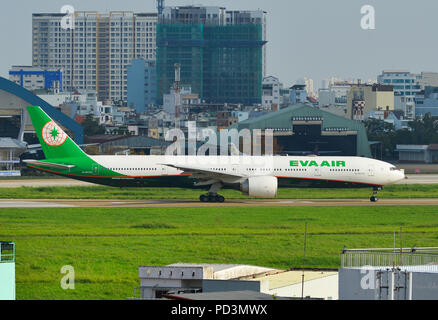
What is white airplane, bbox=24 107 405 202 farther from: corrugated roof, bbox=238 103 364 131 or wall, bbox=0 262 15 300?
corrugated roof, bbox=238 103 364 131

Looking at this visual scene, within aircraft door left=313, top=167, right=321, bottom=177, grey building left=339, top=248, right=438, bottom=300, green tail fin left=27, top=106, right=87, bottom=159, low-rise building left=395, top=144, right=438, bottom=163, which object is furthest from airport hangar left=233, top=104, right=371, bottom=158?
grey building left=339, top=248, right=438, bottom=300

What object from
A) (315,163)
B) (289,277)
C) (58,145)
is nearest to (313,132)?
(315,163)

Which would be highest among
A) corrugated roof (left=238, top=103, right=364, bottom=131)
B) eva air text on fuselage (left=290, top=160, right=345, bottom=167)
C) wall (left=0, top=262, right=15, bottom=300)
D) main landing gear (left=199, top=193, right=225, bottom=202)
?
corrugated roof (left=238, top=103, right=364, bottom=131)

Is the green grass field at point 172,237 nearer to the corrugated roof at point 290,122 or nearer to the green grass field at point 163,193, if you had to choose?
the green grass field at point 163,193

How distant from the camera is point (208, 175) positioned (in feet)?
220

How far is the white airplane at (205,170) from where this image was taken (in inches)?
2633

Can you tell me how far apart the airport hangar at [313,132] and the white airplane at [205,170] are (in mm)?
64911

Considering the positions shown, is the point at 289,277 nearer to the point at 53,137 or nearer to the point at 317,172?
the point at 317,172

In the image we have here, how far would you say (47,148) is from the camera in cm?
6869

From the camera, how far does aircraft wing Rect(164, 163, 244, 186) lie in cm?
6612

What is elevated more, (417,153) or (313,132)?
(313,132)

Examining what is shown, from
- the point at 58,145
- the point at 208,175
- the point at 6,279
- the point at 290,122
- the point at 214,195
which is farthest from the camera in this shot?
the point at 290,122

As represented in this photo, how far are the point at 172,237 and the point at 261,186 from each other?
57.9 feet

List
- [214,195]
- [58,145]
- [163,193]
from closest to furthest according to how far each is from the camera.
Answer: [214,195]
[58,145]
[163,193]
